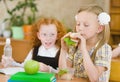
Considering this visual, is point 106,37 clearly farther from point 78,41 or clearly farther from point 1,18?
A: point 1,18

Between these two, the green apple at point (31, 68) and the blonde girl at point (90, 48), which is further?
the blonde girl at point (90, 48)

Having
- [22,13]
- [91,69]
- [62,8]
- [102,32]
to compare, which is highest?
[62,8]

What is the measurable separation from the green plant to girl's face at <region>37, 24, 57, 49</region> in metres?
2.12

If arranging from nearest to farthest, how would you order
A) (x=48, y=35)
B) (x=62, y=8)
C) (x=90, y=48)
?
(x=90, y=48)
(x=48, y=35)
(x=62, y=8)

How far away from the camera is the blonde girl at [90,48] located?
6.02 feet

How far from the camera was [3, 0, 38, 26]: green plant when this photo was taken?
14.6 feet

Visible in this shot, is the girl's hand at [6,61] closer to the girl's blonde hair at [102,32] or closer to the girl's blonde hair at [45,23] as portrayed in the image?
the girl's blonde hair at [45,23]

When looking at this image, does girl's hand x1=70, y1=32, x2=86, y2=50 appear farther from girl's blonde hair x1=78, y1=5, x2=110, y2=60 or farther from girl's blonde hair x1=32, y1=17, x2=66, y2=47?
girl's blonde hair x1=32, y1=17, x2=66, y2=47

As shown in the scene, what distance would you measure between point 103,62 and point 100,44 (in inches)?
5.8

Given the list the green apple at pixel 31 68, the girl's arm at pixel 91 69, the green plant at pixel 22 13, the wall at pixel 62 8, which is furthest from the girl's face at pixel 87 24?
the wall at pixel 62 8

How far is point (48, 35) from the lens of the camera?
2344mm

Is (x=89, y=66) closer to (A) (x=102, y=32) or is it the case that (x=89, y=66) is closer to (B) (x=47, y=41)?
(A) (x=102, y=32)

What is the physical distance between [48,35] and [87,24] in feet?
1.73

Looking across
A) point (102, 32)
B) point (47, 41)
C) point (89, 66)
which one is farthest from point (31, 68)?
point (47, 41)
